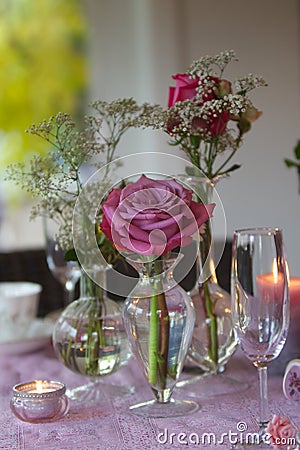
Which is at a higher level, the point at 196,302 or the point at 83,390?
the point at 196,302

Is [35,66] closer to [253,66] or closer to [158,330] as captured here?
[253,66]

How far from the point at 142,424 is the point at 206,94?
47 centimetres

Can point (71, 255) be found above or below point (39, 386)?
above

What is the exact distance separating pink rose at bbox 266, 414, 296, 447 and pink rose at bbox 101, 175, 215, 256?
0.26 m

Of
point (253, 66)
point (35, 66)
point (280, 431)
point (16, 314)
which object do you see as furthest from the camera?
point (35, 66)

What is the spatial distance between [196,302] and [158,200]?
10.3 inches

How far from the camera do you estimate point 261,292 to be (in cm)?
88

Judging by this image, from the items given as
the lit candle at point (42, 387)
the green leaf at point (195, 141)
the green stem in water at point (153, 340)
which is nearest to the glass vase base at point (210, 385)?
the green stem in water at point (153, 340)

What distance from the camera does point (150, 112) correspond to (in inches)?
42.3

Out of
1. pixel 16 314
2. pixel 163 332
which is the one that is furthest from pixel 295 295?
pixel 16 314

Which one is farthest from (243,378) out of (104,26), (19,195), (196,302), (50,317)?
(19,195)

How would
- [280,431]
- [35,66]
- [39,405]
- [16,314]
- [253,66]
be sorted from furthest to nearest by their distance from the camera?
[35,66] < [253,66] < [16,314] < [39,405] < [280,431]

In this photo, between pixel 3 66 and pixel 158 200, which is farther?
pixel 3 66

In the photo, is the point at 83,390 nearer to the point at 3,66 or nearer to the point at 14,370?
the point at 14,370
